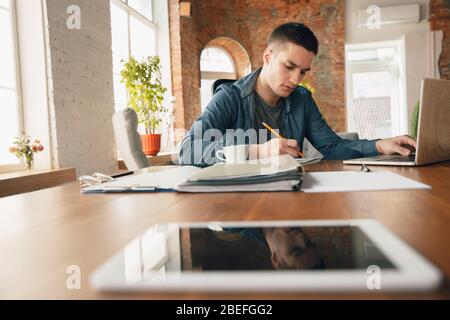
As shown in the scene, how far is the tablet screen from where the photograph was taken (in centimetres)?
31

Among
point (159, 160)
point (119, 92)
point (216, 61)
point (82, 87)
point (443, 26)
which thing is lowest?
point (159, 160)

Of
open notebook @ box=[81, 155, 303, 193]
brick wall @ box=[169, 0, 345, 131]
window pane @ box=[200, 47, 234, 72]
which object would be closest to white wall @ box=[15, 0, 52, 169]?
open notebook @ box=[81, 155, 303, 193]

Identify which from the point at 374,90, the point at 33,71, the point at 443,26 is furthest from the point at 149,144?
the point at 443,26

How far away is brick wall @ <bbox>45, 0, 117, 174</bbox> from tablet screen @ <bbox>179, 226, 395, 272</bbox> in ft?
9.38

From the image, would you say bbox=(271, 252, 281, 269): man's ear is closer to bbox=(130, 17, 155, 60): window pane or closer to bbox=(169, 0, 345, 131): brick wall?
bbox=(130, 17, 155, 60): window pane

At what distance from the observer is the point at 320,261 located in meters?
0.32

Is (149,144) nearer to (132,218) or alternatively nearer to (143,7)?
(143,7)

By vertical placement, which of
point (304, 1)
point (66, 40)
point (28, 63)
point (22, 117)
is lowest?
point (22, 117)

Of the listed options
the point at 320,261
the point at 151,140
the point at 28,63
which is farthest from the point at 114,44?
the point at 320,261

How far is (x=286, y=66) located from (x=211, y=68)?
16.8 ft

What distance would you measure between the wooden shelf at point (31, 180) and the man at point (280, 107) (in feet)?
3.90

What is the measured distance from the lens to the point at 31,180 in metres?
2.42

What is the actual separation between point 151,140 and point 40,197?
3.63 meters
